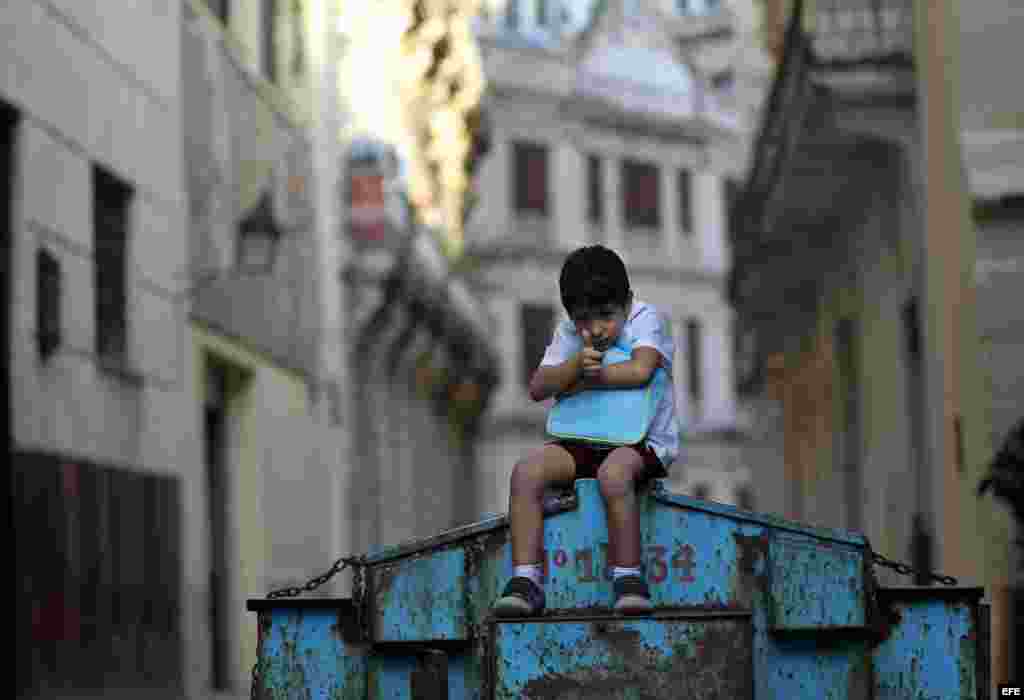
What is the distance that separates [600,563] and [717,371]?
165 ft

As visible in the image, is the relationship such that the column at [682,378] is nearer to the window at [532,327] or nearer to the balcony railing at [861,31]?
the window at [532,327]

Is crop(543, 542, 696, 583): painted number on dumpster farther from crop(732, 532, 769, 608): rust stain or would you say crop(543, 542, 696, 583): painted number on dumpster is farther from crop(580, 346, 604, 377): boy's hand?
crop(580, 346, 604, 377): boy's hand

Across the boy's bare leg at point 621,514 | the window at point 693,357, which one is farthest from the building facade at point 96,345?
the window at point 693,357

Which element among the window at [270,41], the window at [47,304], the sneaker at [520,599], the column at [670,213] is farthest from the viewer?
the column at [670,213]

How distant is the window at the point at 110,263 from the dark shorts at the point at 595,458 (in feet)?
32.1

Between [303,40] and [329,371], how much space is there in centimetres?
378

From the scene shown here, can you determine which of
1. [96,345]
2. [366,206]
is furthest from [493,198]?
[96,345]

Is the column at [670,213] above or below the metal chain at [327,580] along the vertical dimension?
above

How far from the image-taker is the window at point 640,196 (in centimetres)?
5547

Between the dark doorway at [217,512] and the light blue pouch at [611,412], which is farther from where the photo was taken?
the dark doorway at [217,512]

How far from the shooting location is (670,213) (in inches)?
2210

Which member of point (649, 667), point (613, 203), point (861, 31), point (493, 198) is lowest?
point (649, 667)

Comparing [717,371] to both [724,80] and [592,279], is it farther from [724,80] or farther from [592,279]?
[592,279]

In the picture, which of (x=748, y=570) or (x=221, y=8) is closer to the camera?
Result: (x=748, y=570)
